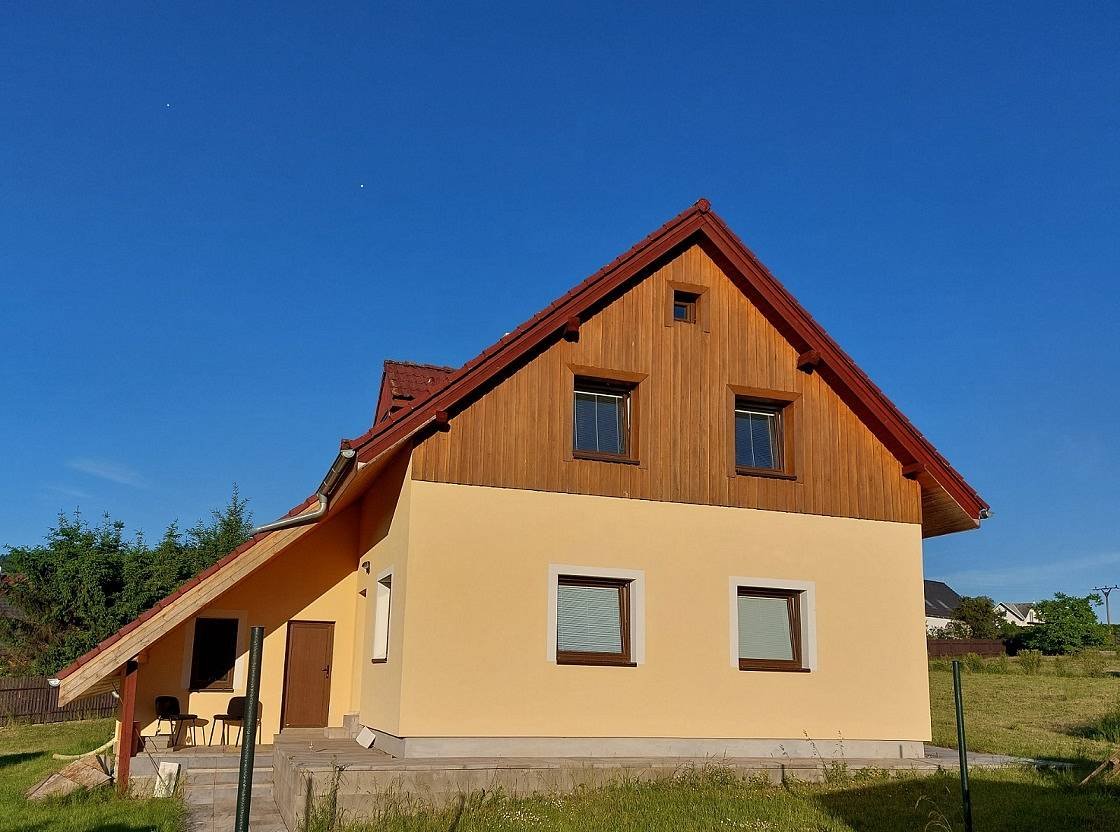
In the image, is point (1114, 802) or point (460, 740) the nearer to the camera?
point (1114, 802)

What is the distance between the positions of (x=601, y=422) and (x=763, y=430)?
2559 mm

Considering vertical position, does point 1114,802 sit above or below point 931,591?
below

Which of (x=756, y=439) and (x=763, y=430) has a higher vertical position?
(x=763, y=430)

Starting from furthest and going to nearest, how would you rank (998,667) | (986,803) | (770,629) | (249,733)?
(998,667) < (770,629) < (986,803) < (249,733)

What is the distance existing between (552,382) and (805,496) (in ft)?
12.9

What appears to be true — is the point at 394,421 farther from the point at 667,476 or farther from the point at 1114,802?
the point at 1114,802

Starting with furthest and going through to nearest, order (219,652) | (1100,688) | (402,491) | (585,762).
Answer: (1100,688) → (219,652) → (402,491) → (585,762)

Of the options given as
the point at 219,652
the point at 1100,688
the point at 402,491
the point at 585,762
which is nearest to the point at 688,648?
the point at 585,762

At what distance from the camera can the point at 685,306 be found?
14438 millimetres

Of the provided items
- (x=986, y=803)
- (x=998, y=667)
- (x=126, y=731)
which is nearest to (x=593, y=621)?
(x=986, y=803)

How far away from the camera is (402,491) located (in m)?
12.7

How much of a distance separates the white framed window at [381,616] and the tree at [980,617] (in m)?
49.9

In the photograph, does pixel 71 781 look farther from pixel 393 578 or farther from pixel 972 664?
pixel 972 664

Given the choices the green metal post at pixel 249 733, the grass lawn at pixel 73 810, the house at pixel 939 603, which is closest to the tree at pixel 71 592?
the grass lawn at pixel 73 810
